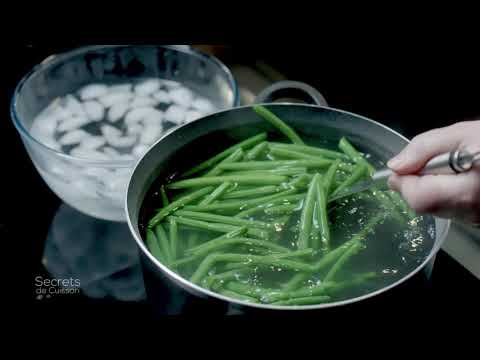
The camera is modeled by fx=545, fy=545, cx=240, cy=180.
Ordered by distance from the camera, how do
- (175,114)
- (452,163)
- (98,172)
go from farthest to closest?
(175,114)
(98,172)
(452,163)

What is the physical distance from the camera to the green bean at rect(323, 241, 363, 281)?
886 mm

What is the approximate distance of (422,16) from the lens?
896mm

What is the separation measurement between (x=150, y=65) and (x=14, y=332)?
69 cm

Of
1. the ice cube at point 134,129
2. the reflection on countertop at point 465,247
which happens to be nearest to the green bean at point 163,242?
the ice cube at point 134,129

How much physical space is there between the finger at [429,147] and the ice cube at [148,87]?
700 mm

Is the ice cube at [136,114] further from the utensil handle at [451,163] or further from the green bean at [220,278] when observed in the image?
the utensil handle at [451,163]

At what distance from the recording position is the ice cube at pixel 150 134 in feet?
3.91

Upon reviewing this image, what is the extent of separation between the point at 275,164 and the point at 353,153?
0.16m

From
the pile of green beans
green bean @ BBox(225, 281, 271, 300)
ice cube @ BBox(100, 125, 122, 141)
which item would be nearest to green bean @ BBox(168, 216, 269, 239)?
the pile of green beans

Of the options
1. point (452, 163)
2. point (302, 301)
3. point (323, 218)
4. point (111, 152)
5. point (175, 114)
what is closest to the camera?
point (452, 163)

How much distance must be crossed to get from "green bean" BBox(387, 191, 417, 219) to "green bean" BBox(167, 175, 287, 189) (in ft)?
0.68

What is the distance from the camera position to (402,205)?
1.02 m

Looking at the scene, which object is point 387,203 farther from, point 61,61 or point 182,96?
point 61,61

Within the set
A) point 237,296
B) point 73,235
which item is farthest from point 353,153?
point 73,235
